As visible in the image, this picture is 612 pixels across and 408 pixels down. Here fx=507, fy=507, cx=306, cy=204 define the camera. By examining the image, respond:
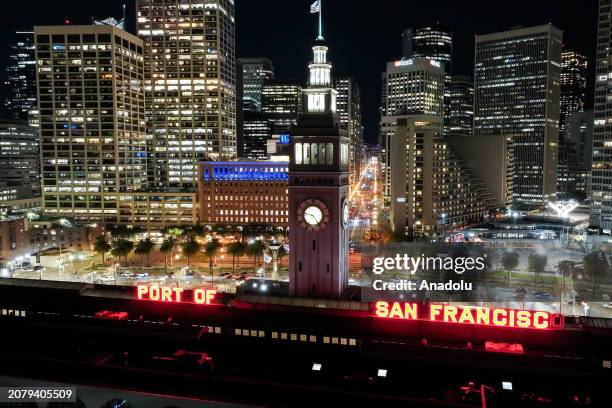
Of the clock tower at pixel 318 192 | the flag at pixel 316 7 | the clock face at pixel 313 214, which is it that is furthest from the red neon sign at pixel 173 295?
the flag at pixel 316 7

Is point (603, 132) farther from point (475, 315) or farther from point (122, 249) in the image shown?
point (122, 249)

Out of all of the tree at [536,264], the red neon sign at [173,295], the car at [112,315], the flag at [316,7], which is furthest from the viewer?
the tree at [536,264]

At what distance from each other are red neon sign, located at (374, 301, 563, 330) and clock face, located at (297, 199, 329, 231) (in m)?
17.7

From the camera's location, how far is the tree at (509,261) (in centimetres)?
9981

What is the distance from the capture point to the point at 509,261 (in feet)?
328

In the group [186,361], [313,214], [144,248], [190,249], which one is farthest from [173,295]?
[144,248]

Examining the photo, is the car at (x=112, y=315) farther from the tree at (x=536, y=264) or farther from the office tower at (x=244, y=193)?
the office tower at (x=244, y=193)

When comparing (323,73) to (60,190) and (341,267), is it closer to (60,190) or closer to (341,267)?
(341,267)

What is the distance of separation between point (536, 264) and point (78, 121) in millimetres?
164477

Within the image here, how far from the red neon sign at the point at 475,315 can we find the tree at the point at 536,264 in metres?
59.5

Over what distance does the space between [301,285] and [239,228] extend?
108m

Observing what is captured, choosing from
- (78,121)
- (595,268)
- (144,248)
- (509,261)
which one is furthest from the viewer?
(78,121)

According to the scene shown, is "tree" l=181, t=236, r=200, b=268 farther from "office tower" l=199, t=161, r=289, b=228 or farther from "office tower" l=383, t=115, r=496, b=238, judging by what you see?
"office tower" l=383, t=115, r=496, b=238

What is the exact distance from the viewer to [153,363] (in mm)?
41375
